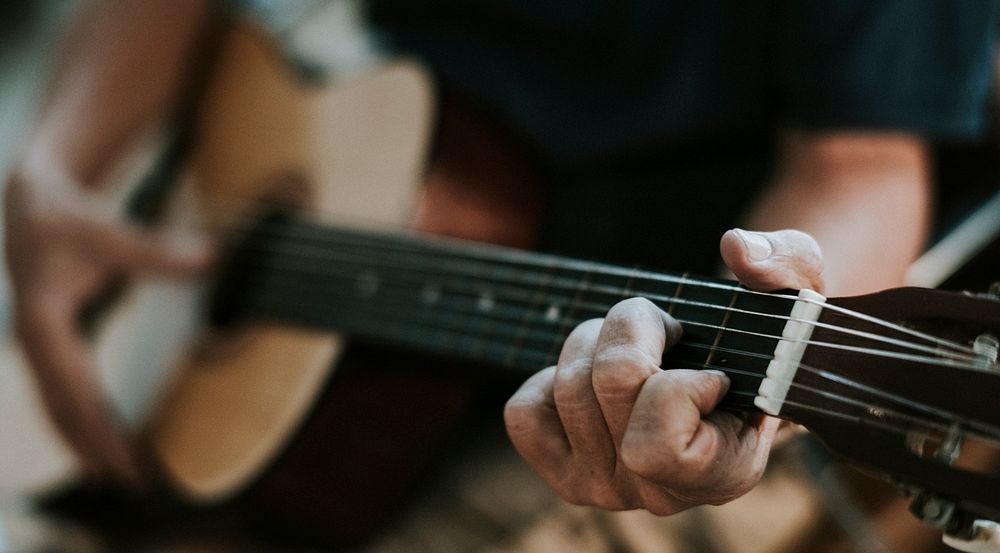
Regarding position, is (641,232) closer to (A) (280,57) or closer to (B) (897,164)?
(B) (897,164)

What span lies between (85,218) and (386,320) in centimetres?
45

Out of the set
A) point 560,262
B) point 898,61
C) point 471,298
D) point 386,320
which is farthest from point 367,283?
point 898,61

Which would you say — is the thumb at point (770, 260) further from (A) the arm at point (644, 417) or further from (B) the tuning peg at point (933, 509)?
(B) the tuning peg at point (933, 509)

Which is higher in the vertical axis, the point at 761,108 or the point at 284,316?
the point at 761,108

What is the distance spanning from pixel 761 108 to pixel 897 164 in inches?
5.7

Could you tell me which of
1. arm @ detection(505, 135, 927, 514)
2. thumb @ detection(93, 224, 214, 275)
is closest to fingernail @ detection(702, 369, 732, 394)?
arm @ detection(505, 135, 927, 514)

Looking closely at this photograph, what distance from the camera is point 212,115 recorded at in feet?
3.43

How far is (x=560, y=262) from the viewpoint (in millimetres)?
527

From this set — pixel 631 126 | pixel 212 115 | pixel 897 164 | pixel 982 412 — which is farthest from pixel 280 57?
pixel 982 412

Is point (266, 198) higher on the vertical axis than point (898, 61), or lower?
lower

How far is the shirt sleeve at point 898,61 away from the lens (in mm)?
647

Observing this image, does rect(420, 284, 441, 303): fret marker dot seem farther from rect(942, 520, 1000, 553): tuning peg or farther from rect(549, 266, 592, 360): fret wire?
rect(942, 520, 1000, 553): tuning peg

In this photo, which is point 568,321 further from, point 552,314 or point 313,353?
point 313,353

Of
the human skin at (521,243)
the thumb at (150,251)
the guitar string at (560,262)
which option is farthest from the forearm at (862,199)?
the thumb at (150,251)
